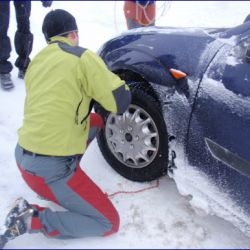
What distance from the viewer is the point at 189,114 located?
240 cm

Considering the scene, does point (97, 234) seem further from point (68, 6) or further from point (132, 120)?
point (68, 6)

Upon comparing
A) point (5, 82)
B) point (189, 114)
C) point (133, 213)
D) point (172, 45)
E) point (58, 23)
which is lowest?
point (133, 213)

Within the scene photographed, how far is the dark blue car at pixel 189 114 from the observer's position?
7.25 feet

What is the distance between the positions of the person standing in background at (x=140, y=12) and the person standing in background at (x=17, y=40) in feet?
3.61

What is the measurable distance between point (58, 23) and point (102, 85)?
0.49 m

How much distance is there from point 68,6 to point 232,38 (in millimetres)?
5959

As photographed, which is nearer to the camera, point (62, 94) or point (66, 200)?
point (62, 94)

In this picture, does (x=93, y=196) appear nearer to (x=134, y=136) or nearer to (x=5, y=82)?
(x=134, y=136)

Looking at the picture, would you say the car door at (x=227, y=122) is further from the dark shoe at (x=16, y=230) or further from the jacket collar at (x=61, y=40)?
the dark shoe at (x=16, y=230)

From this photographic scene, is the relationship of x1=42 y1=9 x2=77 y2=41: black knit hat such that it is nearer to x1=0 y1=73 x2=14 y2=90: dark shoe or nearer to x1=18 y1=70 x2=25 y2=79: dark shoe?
x1=0 y1=73 x2=14 y2=90: dark shoe

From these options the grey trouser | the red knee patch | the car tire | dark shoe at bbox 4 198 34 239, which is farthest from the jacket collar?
dark shoe at bbox 4 198 34 239

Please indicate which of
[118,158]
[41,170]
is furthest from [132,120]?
[41,170]

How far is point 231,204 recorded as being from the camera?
7.60 feet

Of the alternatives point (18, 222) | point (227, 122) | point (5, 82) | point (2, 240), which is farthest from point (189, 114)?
point (5, 82)
